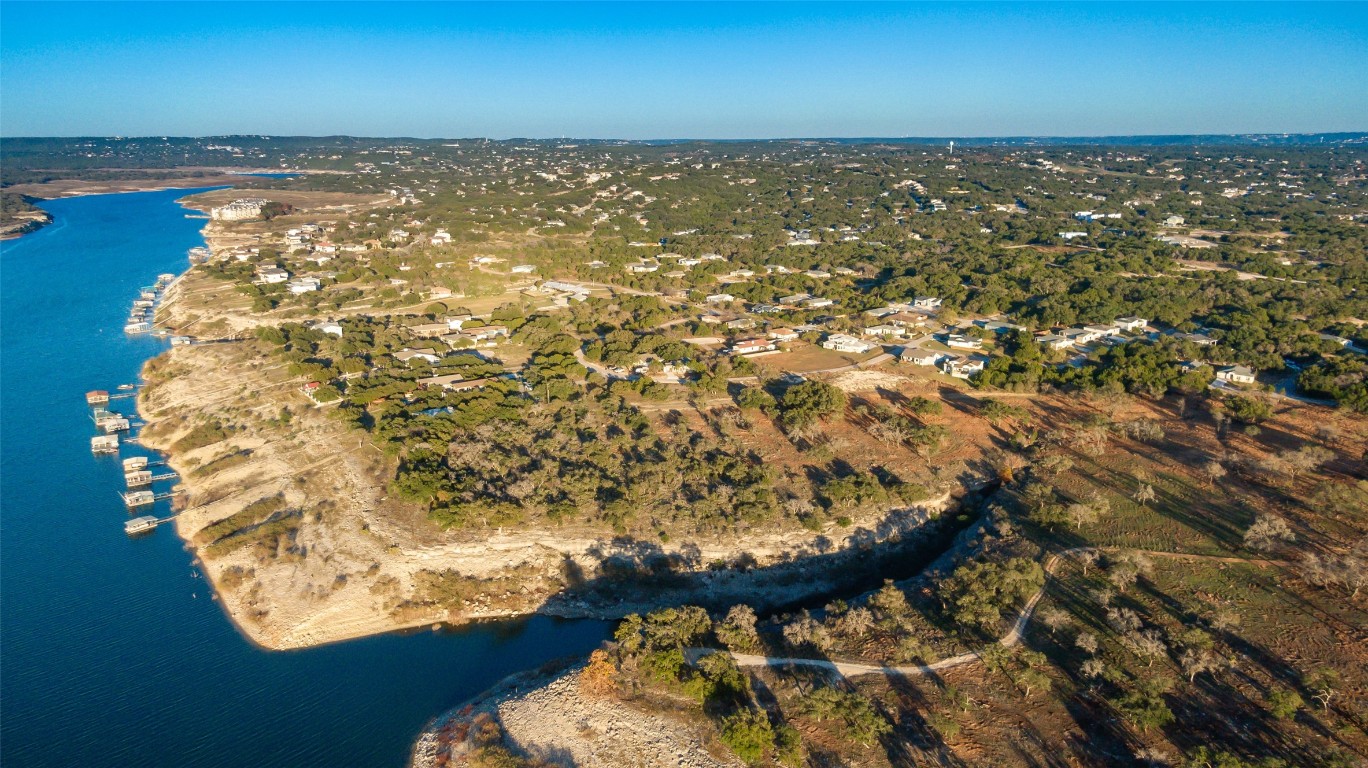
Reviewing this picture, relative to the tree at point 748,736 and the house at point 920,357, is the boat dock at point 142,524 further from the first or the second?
the house at point 920,357

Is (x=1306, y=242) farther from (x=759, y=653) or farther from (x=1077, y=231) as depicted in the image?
(x=759, y=653)

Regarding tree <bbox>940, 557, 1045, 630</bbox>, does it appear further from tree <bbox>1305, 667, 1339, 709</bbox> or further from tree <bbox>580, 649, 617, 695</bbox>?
tree <bbox>580, 649, 617, 695</bbox>

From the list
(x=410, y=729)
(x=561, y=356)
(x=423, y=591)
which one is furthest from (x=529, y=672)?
(x=561, y=356)

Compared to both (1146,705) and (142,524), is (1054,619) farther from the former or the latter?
(142,524)

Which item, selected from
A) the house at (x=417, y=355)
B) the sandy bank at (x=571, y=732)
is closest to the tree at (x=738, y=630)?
the sandy bank at (x=571, y=732)

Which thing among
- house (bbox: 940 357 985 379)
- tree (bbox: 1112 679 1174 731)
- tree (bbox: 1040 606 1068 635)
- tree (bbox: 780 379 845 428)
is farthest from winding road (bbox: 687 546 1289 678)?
house (bbox: 940 357 985 379)
